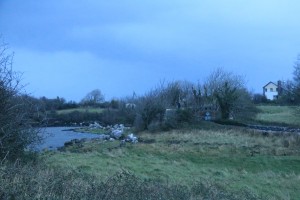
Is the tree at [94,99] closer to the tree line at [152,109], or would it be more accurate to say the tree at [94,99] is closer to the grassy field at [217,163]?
the tree line at [152,109]

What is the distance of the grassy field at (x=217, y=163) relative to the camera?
1617cm

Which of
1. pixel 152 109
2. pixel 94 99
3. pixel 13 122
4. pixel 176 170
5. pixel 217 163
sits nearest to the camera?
pixel 13 122

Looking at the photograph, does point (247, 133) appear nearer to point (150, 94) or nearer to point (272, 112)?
point (150, 94)

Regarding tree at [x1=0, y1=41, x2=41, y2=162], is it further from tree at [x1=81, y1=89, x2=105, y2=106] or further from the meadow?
tree at [x1=81, y1=89, x2=105, y2=106]

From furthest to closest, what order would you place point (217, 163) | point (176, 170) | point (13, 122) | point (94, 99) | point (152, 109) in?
point (94, 99), point (152, 109), point (217, 163), point (176, 170), point (13, 122)

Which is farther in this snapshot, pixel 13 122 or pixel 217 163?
pixel 217 163

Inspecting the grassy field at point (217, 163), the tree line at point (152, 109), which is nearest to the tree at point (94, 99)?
the tree line at point (152, 109)

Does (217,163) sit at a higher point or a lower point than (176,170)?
lower

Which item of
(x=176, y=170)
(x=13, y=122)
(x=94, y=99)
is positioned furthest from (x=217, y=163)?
(x=94, y=99)

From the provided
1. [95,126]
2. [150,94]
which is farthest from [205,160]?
[95,126]

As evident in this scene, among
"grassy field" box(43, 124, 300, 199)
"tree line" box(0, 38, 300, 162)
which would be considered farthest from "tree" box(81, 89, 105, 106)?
"grassy field" box(43, 124, 300, 199)

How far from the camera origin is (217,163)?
25844 millimetres

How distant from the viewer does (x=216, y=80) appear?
70062 millimetres

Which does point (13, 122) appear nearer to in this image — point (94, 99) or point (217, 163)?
point (217, 163)
